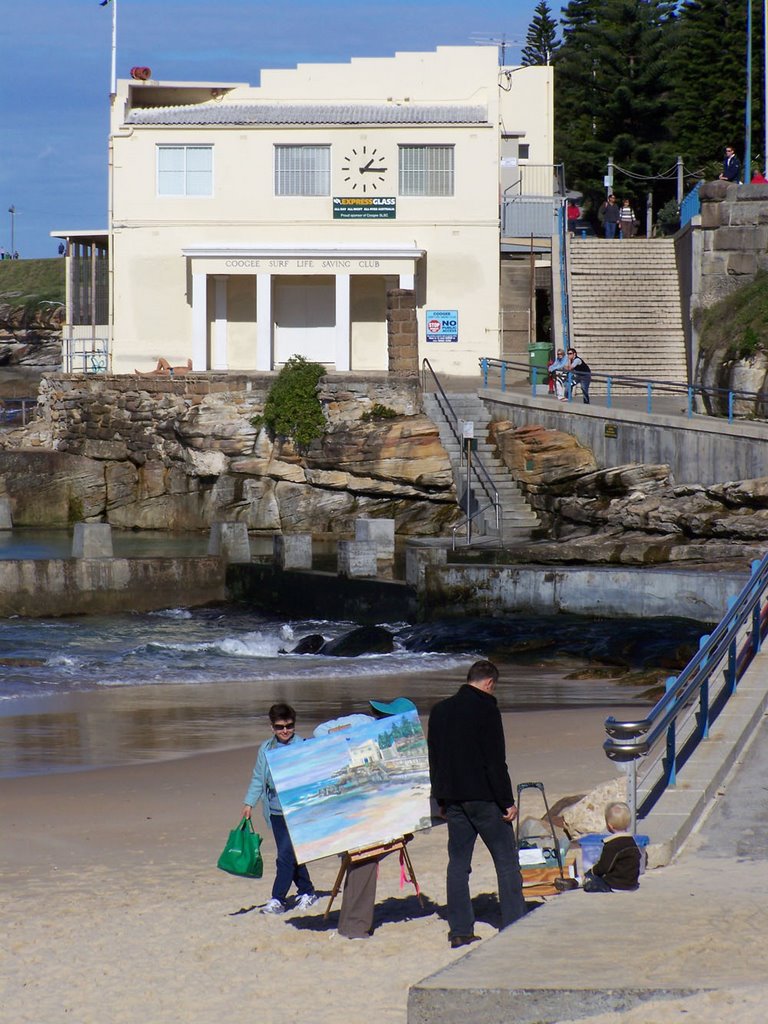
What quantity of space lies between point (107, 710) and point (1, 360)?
66.2 meters

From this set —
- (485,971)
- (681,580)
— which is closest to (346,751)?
(485,971)

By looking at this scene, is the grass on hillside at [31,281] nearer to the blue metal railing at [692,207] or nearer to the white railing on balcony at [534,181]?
the white railing on balcony at [534,181]

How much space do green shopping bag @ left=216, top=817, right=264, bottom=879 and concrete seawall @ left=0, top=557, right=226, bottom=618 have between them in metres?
18.2

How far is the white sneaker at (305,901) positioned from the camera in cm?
805

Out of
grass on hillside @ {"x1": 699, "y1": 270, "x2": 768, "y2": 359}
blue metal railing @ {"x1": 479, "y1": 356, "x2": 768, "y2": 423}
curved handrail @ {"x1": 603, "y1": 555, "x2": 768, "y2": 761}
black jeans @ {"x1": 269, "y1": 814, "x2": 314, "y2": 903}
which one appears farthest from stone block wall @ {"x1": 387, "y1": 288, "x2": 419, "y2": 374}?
black jeans @ {"x1": 269, "y1": 814, "x2": 314, "y2": 903}

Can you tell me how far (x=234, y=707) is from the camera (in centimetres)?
1606

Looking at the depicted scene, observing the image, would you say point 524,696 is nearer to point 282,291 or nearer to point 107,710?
point 107,710

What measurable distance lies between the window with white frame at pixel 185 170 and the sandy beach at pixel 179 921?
91.8ft

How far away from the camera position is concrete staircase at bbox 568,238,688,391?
111 feet

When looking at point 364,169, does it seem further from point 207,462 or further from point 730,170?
point 730,170

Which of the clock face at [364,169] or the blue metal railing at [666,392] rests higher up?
the clock face at [364,169]

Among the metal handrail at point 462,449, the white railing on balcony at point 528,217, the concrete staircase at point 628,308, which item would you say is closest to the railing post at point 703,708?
the metal handrail at point 462,449

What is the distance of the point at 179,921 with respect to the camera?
7879 mm

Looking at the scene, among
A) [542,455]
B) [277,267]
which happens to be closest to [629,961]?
[542,455]
